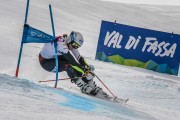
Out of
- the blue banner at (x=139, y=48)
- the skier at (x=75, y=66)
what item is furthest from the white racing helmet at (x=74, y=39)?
the blue banner at (x=139, y=48)

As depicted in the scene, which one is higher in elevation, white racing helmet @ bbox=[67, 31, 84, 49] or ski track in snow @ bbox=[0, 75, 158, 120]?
white racing helmet @ bbox=[67, 31, 84, 49]

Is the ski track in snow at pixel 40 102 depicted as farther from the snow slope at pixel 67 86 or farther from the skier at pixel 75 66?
the skier at pixel 75 66

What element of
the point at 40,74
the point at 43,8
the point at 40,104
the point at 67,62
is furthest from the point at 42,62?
the point at 43,8

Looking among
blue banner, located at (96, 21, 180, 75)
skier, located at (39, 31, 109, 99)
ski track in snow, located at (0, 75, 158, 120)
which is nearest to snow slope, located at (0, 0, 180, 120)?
ski track in snow, located at (0, 75, 158, 120)

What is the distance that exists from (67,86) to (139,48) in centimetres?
461

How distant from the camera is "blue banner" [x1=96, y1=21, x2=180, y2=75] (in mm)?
11883

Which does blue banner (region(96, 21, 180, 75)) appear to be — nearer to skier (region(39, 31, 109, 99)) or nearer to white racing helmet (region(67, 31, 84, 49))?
skier (region(39, 31, 109, 99))

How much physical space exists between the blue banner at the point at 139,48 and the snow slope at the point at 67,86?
0.47 meters

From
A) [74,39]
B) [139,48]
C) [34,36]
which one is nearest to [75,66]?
[74,39]

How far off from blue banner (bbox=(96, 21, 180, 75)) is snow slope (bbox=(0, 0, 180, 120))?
18.3 inches

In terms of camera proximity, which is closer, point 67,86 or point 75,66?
point 75,66

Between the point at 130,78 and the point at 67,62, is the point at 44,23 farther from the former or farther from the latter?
the point at 67,62

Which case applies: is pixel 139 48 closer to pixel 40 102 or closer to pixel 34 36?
pixel 34 36

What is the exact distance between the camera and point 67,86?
7914 millimetres
